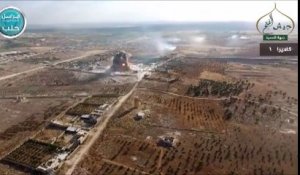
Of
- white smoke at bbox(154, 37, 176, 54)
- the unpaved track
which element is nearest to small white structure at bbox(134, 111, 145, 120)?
the unpaved track

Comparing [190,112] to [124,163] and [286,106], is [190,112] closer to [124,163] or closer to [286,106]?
[286,106]

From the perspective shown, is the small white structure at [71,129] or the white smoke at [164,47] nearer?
the small white structure at [71,129]

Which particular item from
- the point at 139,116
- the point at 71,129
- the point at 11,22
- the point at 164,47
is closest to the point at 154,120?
the point at 139,116

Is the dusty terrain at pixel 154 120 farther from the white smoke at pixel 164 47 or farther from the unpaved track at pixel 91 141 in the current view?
the white smoke at pixel 164 47

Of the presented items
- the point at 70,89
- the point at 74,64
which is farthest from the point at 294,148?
the point at 74,64

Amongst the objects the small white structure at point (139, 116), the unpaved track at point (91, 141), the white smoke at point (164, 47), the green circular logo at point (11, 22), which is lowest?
the unpaved track at point (91, 141)

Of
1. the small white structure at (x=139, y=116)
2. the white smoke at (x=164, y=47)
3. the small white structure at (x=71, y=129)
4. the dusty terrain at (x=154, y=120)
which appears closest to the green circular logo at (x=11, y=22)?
the dusty terrain at (x=154, y=120)

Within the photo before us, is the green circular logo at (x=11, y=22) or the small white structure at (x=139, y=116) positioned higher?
Result: the green circular logo at (x=11, y=22)

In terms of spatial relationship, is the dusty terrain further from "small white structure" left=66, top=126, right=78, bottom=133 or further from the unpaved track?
"small white structure" left=66, top=126, right=78, bottom=133
